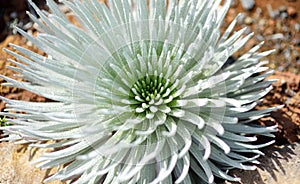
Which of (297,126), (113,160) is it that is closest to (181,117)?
(113,160)

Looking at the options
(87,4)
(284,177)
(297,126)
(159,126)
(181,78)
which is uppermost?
(87,4)

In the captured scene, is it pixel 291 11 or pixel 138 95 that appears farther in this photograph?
pixel 291 11

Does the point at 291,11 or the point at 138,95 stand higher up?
the point at 291,11

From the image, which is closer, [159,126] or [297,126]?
[159,126]

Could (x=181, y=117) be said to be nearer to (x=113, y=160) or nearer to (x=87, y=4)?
(x=113, y=160)

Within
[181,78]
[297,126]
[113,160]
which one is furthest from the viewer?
[297,126]

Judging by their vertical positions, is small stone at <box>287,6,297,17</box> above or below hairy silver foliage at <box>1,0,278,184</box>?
above

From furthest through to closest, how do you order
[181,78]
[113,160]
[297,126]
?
1. [297,126]
2. [181,78]
3. [113,160]

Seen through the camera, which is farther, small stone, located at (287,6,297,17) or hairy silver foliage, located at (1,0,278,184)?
small stone, located at (287,6,297,17)
